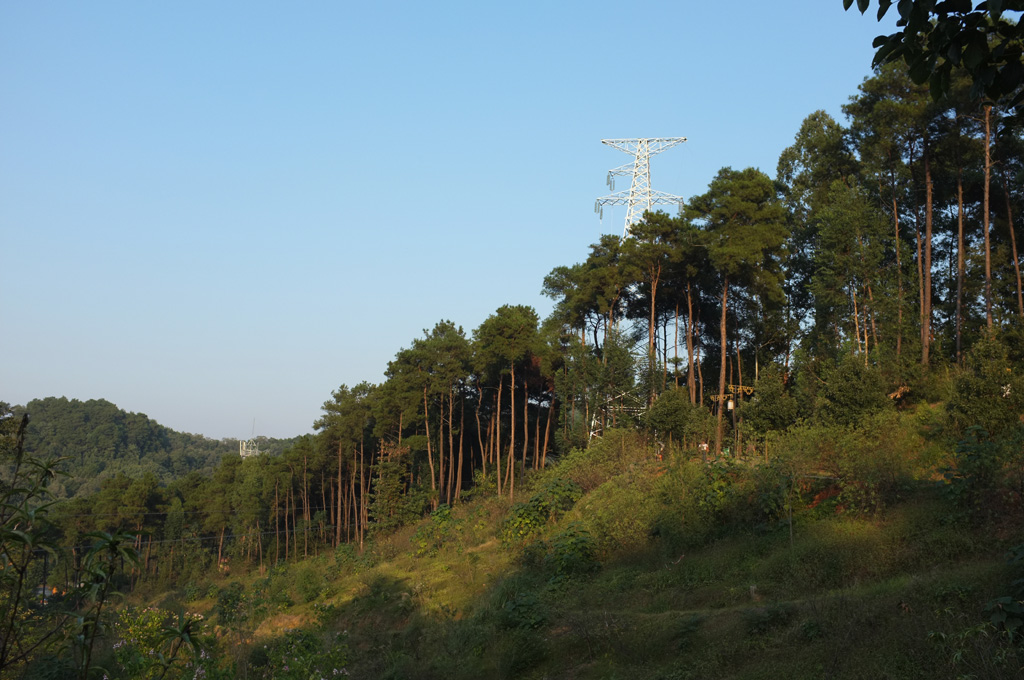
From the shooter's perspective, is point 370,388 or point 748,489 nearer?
point 748,489

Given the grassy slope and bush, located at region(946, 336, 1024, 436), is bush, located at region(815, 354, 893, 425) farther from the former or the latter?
the grassy slope

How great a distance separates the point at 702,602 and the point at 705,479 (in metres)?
4.42

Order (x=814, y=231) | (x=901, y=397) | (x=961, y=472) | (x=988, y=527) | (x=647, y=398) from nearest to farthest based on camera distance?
(x=988, y=527) < (x=961, y=472) < (x=901, y=397) < (x=647, y=398) < (x=814, y=231)

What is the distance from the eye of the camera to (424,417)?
4819 centimetres

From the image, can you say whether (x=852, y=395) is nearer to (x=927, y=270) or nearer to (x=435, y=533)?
(x=927, y=270)

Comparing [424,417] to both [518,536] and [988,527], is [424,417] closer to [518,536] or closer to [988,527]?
[518,536]

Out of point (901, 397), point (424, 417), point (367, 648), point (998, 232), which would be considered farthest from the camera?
point (424, 417)

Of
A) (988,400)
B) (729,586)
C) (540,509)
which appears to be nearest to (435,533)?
(540,509)

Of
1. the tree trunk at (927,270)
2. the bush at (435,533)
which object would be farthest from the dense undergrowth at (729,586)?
the tree trunk at (927,270)

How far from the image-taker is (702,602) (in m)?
12.2

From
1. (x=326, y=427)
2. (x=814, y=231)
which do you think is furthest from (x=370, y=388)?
(x=814, y=231)

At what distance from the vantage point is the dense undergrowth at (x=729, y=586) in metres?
8.87

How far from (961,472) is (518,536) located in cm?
1109

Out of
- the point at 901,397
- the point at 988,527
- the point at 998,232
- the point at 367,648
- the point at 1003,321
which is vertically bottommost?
the point at 367,648
